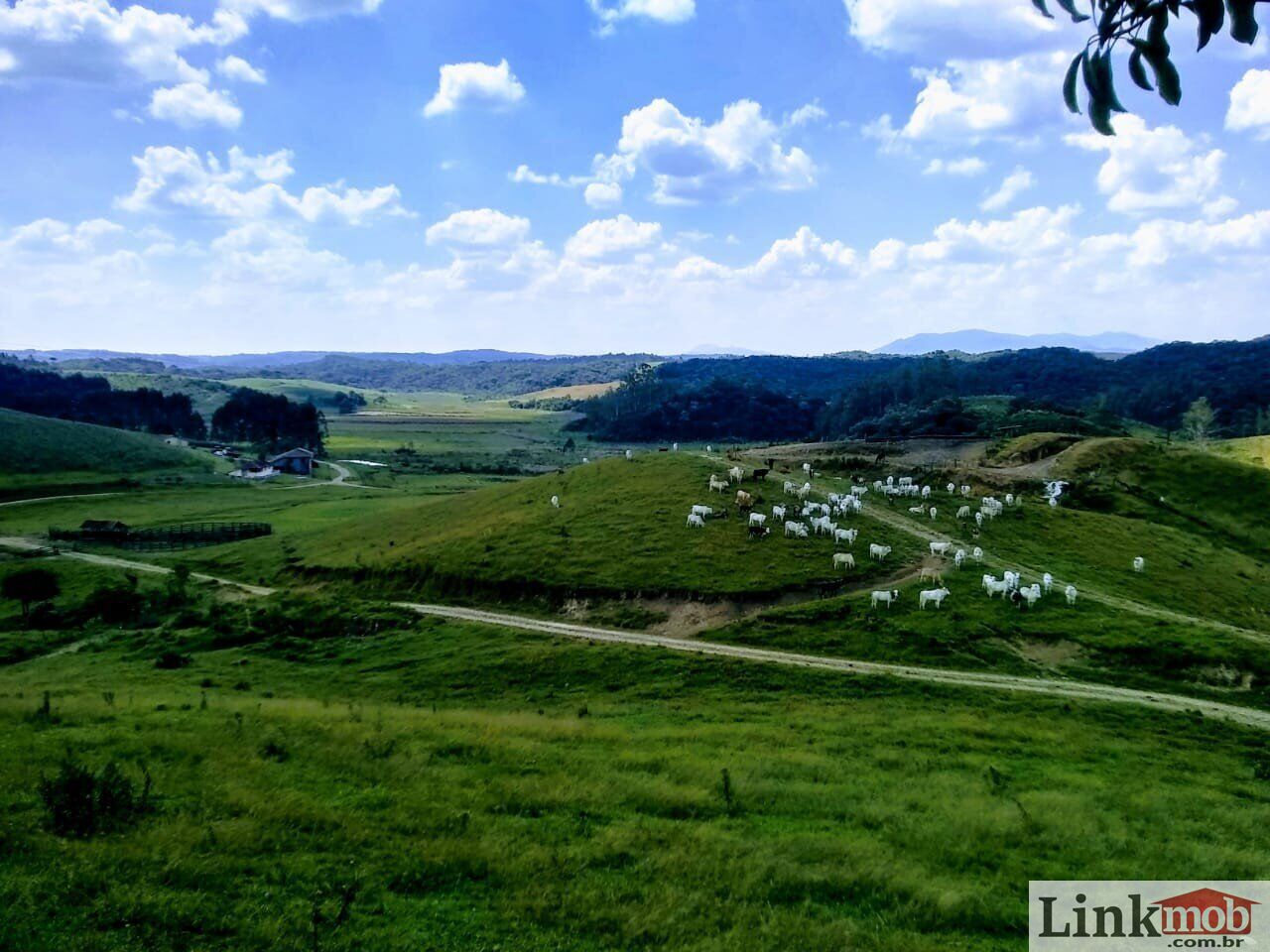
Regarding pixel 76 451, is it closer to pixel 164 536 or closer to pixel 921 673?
pixel 164 536

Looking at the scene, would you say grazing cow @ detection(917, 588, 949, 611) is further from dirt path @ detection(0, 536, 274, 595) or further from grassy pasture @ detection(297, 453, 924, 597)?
dirt path @ detection(0, 536, 274, 595)

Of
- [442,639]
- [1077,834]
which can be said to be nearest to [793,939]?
[1077,834]

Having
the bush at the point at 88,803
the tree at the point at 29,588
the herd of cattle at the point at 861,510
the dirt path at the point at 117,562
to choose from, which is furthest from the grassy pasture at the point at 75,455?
the bush at the point at 88,803

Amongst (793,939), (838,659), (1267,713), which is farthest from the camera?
(838,659)

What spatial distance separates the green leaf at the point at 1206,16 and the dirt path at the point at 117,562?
195ft

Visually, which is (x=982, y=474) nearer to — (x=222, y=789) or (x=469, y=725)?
(x=469, y=725)

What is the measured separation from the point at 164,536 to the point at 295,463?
73.1m

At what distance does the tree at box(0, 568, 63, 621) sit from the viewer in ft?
172

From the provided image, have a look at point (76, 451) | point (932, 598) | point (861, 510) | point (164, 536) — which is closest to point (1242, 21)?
point (932, 598)

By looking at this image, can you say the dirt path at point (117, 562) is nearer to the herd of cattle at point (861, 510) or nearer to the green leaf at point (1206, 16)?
the herd of cattle at point (861, 510)

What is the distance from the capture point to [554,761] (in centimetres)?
1962

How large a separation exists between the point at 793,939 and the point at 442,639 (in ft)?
109

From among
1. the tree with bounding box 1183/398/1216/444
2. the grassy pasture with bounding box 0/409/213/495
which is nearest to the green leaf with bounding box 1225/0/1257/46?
the grassy pasture with bounding box 0/409/213/495

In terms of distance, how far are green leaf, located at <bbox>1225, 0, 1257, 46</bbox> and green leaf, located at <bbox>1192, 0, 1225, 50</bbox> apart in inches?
3.1
